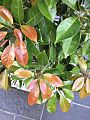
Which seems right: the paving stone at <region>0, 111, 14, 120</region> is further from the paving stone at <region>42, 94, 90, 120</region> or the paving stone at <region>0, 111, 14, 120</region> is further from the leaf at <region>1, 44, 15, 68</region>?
the leaf at <region>1, 44, 15, 68</region>

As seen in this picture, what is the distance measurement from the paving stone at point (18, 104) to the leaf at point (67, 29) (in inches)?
37.5

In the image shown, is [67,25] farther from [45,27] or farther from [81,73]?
[81,73]

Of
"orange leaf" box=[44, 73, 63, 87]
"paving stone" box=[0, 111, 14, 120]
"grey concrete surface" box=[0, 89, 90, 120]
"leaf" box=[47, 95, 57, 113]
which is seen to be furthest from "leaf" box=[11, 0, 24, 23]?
"paving stone" box=[0, 111, 14, 120]

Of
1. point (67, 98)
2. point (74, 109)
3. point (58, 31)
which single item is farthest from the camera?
point (74, 109)

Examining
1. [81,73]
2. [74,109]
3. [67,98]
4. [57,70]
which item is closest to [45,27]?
[57,70]

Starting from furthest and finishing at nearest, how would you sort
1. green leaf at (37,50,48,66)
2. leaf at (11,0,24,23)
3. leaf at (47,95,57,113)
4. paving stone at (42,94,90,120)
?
paving stone at (42,94,90,120)
leaf at (47,95,57,113)
green leaf at (37,50,48,66)
leaf at (11,0,24,23)

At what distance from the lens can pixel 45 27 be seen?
72 centimetres

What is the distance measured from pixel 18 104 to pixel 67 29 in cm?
103

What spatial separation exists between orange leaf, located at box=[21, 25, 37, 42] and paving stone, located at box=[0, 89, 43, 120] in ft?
3.07

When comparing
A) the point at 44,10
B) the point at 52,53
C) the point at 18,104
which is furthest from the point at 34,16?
the point at 18,104

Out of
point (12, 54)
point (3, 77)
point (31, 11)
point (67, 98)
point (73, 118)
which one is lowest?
point (73, 118)

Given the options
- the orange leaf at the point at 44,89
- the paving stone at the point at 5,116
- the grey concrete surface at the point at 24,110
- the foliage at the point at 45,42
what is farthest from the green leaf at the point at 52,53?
the paving stone at the point at 5,116

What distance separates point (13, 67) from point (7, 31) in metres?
0.21

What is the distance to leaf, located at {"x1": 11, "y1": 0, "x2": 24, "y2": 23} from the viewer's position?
2.10 ft
